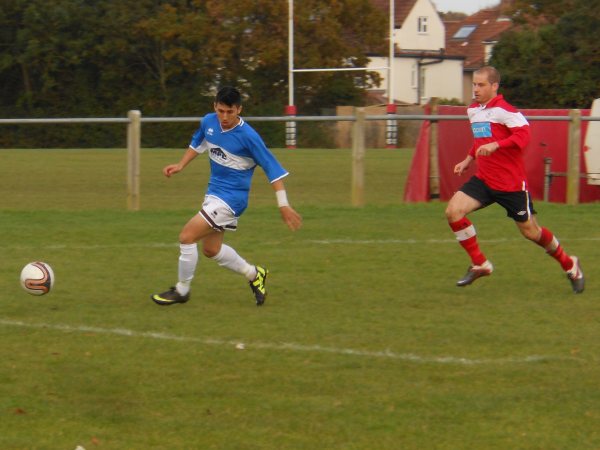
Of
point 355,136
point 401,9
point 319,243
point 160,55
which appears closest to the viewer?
point 319,243

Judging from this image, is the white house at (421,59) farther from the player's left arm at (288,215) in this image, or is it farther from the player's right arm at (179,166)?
the player's left arm at (288,215)

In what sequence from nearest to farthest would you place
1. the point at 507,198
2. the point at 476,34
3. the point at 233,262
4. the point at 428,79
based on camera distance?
the point at 233,262 < the point at 507,198 < the point at 428,79 < the point at 476,34

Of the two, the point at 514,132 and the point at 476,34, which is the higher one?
the point at 476,34

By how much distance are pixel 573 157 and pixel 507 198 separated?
23.8 feet

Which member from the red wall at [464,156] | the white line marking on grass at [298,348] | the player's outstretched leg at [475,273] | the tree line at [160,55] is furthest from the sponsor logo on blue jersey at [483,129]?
the tree line at [160,55]

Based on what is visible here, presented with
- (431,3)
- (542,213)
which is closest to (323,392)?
(542,213)

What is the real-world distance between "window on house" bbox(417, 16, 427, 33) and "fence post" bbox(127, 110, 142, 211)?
65.1 metres

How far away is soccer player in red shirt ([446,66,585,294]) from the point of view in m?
8.93

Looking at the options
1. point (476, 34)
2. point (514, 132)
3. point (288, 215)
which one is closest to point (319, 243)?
point (514, 132)

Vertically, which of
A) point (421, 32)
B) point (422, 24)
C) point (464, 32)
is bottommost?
point (421, 32)

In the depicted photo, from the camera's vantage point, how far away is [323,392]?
6098mm

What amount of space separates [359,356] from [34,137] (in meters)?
20.2

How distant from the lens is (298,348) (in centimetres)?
714

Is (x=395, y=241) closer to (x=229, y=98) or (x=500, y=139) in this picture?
(x=500, y=139)
